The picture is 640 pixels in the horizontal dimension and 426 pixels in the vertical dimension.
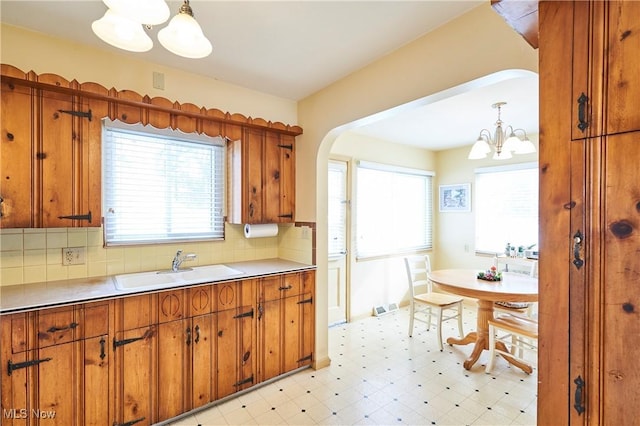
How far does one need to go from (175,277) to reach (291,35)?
6.39 feet

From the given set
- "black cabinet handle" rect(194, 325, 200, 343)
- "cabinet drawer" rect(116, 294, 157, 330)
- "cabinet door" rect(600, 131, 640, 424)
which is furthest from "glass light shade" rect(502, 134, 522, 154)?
"cabinet drawer" rect(116, 294, 157, 330)

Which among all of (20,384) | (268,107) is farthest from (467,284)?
(20,384)

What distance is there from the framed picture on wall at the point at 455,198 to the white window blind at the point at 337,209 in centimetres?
199

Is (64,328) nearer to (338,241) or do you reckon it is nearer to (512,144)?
(338,241)

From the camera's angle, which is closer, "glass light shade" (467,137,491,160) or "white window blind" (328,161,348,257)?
"glass light shade" (467,137,491,160)

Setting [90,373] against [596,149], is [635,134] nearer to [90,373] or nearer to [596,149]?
[596,149]

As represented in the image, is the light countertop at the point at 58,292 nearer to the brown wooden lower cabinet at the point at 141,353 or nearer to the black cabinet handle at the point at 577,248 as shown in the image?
the brown wooden lower cabinet at the point at 141,353

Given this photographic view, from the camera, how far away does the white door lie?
3748mm

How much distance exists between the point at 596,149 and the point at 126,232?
2705 millimetres

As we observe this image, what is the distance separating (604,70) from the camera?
2.19 ft

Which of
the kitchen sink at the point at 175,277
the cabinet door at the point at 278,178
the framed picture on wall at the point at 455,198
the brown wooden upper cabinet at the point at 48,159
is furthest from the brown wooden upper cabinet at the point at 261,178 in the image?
the framed picture on wall at the point at 455,198

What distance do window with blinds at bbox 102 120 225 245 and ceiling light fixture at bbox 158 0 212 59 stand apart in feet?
3.78

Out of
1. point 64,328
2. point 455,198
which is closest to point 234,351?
point 64,328

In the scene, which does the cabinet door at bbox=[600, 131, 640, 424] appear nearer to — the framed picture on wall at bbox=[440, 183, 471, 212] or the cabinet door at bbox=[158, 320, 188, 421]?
the cabinet door at bbox=[158, 320, 188, 421]
